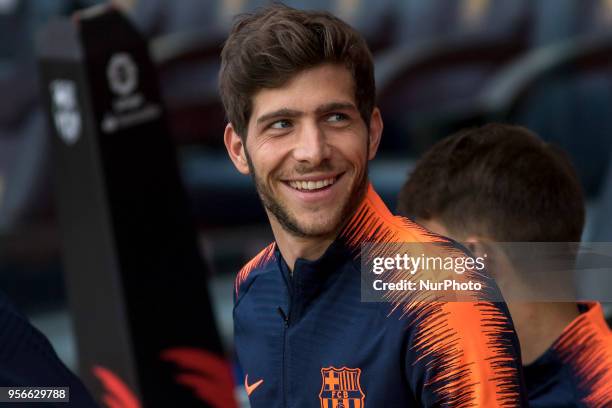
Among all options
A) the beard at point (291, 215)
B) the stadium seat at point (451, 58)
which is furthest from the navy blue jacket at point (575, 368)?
the stadium seat at point (451, 58)

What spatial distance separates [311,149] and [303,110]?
4 cm

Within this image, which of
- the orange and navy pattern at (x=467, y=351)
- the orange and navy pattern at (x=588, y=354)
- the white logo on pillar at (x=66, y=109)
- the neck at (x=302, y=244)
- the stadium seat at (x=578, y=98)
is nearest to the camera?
the orange and navy pattern at (x=467, y=351)

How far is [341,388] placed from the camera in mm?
1106

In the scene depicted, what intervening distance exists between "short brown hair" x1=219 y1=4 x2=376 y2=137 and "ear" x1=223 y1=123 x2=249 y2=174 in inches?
1.2

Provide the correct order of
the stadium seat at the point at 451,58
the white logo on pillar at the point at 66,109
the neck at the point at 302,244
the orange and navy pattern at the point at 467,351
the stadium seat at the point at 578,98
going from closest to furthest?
the orange and navy pattern at the point at 467,351 < the neck at the point at 302,244 < the white logo on pillar at the point at 66,109 < the stadium seat at the point at 578,98 < the stadium seat at the point at 451,58

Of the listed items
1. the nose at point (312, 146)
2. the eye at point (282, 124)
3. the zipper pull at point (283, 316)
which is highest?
the eye at point (282, 124)

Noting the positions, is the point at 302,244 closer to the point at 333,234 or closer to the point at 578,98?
the point at 333,234

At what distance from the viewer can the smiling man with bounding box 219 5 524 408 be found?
1.04 metres

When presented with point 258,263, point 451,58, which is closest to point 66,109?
point 258,263

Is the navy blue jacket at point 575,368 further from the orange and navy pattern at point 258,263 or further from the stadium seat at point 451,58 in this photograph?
the stadium seat at point 451,58

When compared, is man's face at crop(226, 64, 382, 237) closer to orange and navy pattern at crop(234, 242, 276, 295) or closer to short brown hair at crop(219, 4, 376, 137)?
short brown hair at crop(219, 4, 376, 137)

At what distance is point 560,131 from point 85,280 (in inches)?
154

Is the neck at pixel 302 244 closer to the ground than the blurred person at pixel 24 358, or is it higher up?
higher up

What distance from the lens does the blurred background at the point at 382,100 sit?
5.91m
